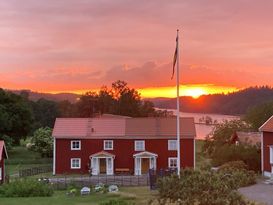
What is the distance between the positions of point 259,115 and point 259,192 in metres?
46.5

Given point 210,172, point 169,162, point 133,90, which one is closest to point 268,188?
point 210,172

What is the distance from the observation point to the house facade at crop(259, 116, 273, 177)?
4819 cm

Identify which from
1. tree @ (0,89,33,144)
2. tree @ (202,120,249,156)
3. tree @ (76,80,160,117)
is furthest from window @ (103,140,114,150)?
tree @ (76,80,160,117)

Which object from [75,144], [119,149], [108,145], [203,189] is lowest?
[203,189]

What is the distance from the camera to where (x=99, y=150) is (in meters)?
68.8

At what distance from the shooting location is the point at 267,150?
163ft

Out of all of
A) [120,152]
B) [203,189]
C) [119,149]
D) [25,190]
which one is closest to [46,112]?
[119,149]

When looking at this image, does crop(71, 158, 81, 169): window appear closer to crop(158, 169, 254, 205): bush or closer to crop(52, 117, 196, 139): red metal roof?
crop(52, 117, 196, 139): red metal roof

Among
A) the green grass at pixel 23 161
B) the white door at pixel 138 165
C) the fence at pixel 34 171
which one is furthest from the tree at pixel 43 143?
the white door at pixel 138 165

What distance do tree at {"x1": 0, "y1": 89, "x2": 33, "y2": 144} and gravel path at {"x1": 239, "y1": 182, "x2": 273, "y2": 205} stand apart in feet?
171

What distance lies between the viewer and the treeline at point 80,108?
8719cm

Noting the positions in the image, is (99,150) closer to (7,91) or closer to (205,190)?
(7,91)

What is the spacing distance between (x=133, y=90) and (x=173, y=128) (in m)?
44.2

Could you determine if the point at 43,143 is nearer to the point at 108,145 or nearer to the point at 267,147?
the point at 108,145
